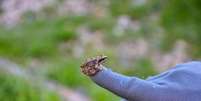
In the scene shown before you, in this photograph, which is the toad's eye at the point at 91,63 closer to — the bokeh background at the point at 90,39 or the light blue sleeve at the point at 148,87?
the light blue sleeve at the point at 148,87

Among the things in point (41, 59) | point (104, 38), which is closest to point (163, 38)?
point (104, 38)

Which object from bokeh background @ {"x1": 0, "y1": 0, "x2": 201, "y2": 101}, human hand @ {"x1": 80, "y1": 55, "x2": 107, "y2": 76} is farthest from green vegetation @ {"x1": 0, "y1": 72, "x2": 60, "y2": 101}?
human hand @ {"x1": 80, "y1": 55, "x2": 107, "y2": 76}

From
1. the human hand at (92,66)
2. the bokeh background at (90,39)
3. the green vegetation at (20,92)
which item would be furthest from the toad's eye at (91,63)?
the bokeh background at (90,39)

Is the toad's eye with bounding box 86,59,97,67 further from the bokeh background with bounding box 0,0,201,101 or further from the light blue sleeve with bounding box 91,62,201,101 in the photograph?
the bokeh background with bounding box 0,0,201,101

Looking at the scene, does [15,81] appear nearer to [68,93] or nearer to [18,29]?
[68,93]

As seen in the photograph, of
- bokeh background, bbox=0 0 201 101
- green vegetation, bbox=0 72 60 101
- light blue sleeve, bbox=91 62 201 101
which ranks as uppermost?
bokeh background, bbox=0 0 201 101

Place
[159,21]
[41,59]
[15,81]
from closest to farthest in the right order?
[15,81], [41,59], [159,21]

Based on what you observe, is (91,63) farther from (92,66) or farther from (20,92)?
(20,92)
